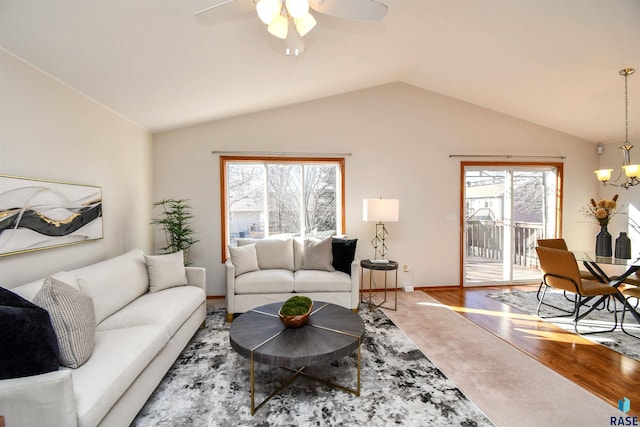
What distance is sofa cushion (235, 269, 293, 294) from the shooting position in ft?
11.4

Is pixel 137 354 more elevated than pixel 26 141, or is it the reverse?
pixel 26 141

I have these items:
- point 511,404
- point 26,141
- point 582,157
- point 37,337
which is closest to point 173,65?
point 26,141

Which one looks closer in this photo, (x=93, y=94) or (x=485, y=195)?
(x=93, y=94)

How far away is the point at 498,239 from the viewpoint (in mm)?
4988

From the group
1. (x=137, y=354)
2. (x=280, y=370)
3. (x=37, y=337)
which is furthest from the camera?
(x=280, y=370)

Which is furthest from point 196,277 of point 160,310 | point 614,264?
point 614,264

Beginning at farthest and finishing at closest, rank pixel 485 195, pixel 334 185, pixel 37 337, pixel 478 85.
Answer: pixel 485 195 < pixel 334 185 < pixel 478 85 < pixel 37 337

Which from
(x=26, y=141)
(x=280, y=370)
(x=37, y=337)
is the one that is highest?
(x=26, y=141)

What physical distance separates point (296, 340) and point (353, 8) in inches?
85.7

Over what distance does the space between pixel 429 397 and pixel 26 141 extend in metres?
3.41

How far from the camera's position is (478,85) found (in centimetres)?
408

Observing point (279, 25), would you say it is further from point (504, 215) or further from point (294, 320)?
point (504, 215)

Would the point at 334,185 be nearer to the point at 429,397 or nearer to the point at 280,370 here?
the point at 280,370

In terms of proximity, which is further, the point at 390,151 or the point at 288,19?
the point at 390,151
